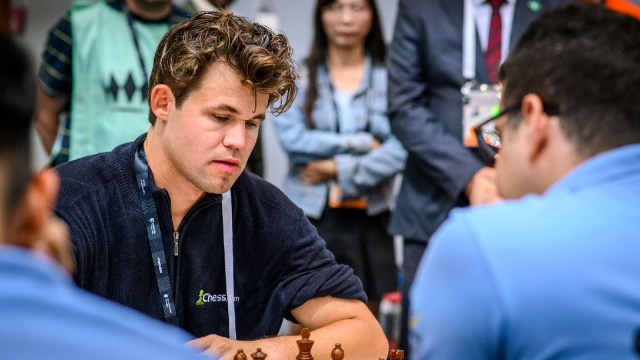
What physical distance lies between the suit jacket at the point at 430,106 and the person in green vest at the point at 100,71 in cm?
96

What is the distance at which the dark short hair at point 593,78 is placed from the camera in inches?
72.8

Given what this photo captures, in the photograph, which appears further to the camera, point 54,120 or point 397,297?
point 397,297

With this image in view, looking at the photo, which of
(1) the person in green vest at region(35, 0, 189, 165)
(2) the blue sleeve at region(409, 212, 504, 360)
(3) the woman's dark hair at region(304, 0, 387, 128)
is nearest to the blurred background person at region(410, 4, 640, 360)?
(2) the blue sleeve at region(409, 212, 504, 360)

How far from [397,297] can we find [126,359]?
3.98 m

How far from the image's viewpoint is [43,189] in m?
1.37

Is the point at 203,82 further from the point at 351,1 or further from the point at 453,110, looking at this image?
the point at 351,1

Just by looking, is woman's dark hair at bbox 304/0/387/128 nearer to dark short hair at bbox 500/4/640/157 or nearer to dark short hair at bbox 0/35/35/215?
dark short hair at bbox 500/4/640/157

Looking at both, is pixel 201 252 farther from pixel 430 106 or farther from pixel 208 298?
pixel 430 106

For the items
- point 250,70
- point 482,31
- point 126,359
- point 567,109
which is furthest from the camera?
point 482,31

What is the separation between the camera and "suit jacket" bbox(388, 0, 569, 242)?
4.12 meters

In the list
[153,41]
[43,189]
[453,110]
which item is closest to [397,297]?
[453,110]

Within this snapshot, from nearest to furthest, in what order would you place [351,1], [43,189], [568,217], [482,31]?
[43,189], [568,217], [482,31], [351,1]

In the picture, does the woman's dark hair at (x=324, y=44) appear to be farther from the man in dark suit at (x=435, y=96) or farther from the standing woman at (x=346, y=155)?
the man in dark suit at (x=435, y=96)

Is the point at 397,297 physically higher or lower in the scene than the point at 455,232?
lower
